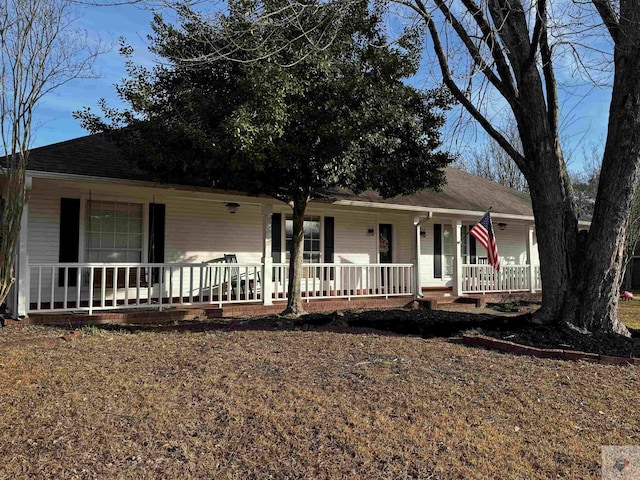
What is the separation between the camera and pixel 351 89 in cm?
803

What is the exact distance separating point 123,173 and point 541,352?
786 centimetres

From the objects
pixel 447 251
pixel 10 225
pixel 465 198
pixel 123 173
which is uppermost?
pixel 465 198

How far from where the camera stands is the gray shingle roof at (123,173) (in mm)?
9031

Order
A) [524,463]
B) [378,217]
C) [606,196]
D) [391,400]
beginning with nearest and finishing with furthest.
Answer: [524,463], [391,400], [606,196], [378,217]

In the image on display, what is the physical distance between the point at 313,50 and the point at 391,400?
5484mm

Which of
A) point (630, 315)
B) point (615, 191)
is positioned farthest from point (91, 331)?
point (630, 315)

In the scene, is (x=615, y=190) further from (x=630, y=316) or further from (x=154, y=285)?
(x=154, y=285)

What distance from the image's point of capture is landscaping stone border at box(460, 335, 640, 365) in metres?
5.93

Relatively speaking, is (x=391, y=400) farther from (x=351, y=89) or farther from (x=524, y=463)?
(x=351, y=89)

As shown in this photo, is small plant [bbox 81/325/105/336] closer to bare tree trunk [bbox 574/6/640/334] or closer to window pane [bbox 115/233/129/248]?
window pane [bbox 115/233/129/248]

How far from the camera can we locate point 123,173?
946 cm

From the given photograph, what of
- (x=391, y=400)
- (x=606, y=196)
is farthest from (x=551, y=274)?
(x=391, y=400)

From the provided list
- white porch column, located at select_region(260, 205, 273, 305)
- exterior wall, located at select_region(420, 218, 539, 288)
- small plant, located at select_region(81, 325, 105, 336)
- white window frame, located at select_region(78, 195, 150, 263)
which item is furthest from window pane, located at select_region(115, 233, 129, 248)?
exterior wall, located at select_region(420, 218, 539, 288)

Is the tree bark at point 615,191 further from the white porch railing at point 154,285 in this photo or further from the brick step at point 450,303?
the white porch railing at point 154,285
